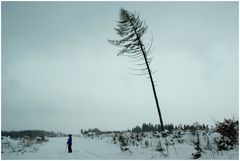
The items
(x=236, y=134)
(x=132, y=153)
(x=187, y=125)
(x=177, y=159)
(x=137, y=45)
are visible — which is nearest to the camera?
(x=177, y=159)

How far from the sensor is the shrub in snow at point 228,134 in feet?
33.0

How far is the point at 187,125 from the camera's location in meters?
20.7

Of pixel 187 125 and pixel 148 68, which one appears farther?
pixel 187 125

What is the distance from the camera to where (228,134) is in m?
10.4

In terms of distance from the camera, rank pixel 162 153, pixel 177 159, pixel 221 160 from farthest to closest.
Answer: pixel 162 153, pixel 177 159, pixel 221 160

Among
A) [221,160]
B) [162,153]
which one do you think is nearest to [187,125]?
[162,153]

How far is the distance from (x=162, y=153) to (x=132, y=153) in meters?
2.05

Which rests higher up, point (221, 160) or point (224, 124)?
point (224, 124)

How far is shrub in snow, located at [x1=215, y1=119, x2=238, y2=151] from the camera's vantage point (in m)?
10.1

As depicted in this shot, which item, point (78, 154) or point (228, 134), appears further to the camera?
point (78, 154)

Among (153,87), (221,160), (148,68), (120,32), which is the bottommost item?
(221,160)

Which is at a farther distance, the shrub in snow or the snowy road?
the snowy road

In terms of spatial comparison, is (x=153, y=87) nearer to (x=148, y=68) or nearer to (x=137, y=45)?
(x=148, y=68)

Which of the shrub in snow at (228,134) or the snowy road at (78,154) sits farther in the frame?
the snowy road at (78,154)
